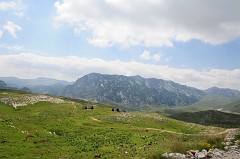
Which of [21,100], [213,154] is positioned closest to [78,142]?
[213,154]

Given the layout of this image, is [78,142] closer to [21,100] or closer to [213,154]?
[213,154]

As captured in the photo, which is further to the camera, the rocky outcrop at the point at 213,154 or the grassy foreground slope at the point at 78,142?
the grassy foreground slope at the point at 78,142

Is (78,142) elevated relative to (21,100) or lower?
lower

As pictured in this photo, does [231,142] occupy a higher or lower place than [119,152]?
→ higher

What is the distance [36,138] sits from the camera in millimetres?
59312

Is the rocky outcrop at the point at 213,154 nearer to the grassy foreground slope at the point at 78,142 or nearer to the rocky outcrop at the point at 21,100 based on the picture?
the grassy foreground slope at the point at 78,142

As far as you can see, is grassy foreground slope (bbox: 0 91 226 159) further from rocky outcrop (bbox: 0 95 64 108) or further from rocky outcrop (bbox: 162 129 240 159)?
rocky outcrop (bbox: 0 95 64 108)

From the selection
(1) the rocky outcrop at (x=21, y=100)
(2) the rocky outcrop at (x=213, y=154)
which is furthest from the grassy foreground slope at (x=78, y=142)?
(1) the rocky outcrop at (x=21, y=100)

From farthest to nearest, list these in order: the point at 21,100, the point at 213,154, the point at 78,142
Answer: the point at 21,100, the point at 78,142, the point at 213,154

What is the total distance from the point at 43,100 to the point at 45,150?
86.2m

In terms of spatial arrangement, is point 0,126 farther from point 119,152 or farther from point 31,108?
point 31,108

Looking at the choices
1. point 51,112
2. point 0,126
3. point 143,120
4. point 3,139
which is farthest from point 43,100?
point 3,139

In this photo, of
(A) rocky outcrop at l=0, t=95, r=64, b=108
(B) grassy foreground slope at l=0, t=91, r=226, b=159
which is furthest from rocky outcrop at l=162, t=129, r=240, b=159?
(A) rocky outcrop at l=0, t=95, r=64, b=108

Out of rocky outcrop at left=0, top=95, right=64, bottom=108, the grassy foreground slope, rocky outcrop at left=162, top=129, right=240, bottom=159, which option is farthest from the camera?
rocky outcrop at left=0, top=95, right=64, bottom=108
